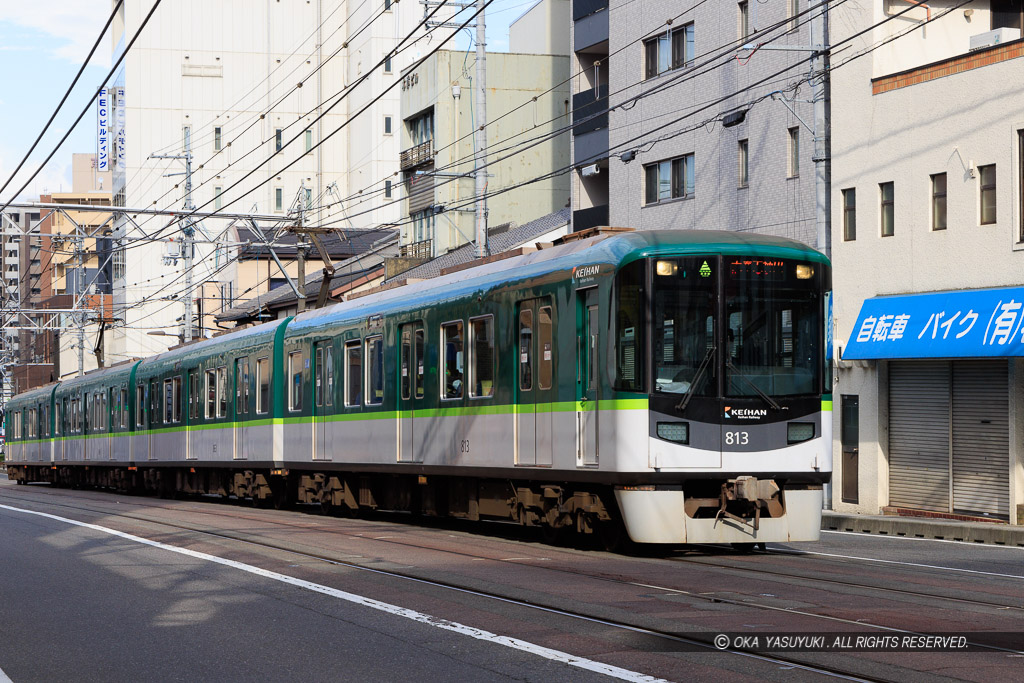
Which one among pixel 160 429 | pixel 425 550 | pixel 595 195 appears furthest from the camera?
pixel 595 195

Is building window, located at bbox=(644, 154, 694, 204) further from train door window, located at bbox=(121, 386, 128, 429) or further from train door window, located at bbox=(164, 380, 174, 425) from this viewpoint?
train door window, located at bbox=(121, 386, 128, 429)

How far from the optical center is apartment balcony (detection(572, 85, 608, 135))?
3812 centimetres

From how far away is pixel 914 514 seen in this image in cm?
2448

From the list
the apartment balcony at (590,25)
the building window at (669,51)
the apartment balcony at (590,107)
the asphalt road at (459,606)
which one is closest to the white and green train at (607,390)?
the asphalt road at (459,606)

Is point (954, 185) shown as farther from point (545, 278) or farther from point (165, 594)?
point (165, 594)

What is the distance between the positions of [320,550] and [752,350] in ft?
17.0

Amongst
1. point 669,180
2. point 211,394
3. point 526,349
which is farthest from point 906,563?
point 669,180

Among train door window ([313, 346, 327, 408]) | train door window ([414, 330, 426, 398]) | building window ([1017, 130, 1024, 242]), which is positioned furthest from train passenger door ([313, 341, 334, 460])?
building window ([1017, 130, 1024, 242])

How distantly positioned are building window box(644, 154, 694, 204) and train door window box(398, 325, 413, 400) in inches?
540

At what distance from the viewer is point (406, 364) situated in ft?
63.8

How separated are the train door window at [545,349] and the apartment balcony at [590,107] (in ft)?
73.9

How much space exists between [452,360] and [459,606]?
7793 millimetres

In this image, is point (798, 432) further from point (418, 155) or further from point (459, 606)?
point (418, 155)

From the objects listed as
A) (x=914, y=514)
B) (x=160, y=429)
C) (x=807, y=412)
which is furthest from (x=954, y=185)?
(x=160, y=429)
